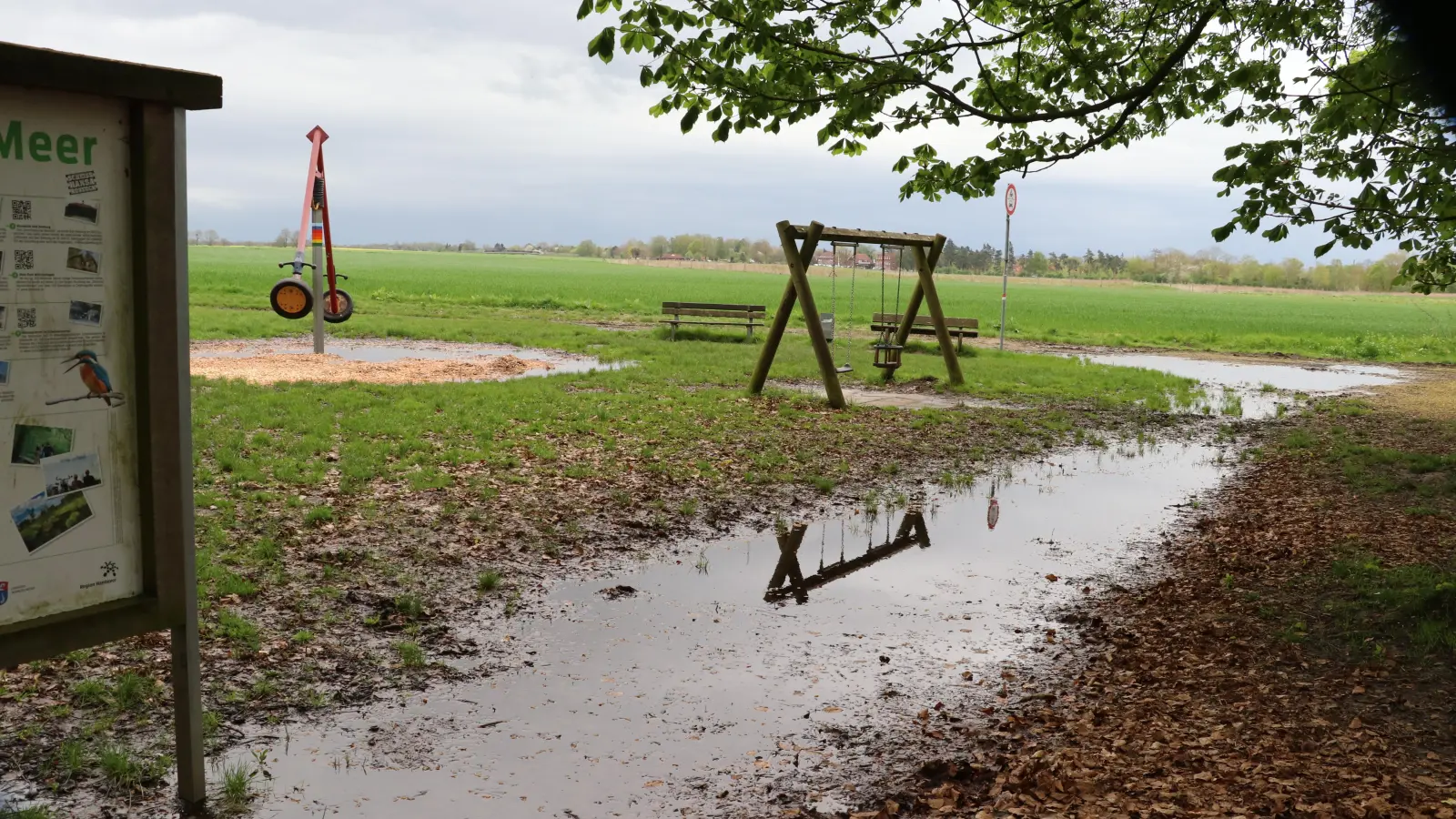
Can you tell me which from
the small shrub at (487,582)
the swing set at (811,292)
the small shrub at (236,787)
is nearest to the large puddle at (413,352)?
the swing set at (811,292)

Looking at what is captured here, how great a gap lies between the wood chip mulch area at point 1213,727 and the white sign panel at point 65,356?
278 cm

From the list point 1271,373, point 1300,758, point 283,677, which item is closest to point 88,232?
point 283,677

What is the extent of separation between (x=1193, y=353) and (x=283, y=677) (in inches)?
1075

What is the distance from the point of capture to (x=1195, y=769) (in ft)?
13.0

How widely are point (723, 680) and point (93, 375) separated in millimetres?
2930

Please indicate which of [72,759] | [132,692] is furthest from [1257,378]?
[72,759]

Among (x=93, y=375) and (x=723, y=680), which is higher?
(x=93, y=375)

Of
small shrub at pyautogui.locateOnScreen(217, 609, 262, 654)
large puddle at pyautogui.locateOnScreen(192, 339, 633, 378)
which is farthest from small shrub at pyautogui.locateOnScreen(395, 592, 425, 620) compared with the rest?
large puddle at pyautogui.locateOnScreen(192, 339, 633, 378)

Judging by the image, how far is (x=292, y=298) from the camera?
57.8 ft

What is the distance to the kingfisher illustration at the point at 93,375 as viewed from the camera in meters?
3.38

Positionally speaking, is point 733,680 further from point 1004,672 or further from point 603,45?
point 603,45

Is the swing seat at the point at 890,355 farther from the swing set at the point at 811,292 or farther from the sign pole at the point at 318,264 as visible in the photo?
the sign pole at the point at 318,264

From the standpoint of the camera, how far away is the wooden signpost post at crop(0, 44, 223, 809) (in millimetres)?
3191

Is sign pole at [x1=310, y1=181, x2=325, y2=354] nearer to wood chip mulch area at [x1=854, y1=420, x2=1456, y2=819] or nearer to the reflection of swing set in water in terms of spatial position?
the reflection of swing set in water
